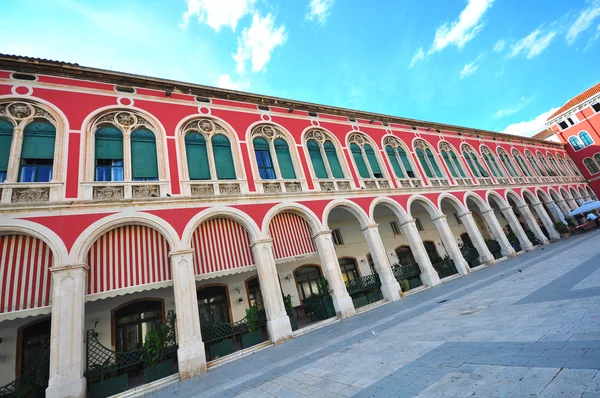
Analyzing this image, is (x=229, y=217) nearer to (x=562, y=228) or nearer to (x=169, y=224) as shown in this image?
(x=169, y=224)

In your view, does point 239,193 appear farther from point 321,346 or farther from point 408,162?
point 408,162

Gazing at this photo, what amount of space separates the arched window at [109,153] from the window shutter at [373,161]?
1224 centimetres

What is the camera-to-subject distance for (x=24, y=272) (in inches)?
274

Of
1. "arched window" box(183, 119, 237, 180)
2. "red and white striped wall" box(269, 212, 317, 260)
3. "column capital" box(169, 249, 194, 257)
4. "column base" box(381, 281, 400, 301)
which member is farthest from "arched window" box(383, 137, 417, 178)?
"column capital" box(169, 249, 194, 257)

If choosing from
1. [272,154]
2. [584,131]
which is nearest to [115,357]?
[272,154]

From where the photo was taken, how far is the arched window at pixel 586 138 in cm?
2947

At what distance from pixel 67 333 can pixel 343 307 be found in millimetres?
8646

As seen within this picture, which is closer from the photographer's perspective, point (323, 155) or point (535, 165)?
point (323, 155)

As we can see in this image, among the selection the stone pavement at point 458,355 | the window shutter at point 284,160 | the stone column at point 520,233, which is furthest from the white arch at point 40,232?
the stone column at point 520,233

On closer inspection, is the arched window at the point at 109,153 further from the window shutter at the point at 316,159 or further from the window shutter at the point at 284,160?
the window shutter at the point at 316,159

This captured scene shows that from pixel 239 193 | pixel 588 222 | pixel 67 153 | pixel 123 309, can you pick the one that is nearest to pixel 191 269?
pixel 239 193

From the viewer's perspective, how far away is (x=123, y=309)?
9805 millimetres

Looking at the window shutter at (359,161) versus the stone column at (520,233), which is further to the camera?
the stone column at (520,233)

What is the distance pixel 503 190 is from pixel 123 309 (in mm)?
25264
